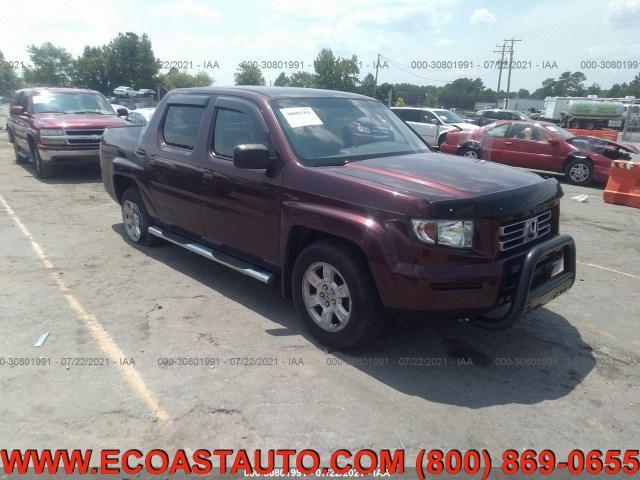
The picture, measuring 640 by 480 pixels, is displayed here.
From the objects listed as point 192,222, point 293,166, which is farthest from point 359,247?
point 192,222

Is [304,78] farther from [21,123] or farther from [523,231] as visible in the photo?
[523,231]

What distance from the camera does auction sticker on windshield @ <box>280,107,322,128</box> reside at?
437 cm

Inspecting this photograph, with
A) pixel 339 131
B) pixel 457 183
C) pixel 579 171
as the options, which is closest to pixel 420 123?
pixel 579 171

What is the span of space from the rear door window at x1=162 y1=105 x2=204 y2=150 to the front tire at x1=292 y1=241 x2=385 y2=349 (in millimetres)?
1951

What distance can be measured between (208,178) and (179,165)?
563mm

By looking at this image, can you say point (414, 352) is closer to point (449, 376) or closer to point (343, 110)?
point (449, 376)

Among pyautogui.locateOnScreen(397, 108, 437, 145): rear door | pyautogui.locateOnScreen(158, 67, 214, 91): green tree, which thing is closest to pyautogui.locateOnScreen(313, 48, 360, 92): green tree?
pyautogui.locateOnScreen(158, 67, 214, 91): green tree

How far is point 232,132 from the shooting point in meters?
4.76

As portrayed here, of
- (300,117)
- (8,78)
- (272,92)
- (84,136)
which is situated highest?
(8,78)

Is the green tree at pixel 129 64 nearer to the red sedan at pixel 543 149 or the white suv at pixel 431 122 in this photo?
the white suv at pixel 431 122

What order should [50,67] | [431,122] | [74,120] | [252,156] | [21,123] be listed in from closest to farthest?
[252,156] → [74,120] → [21,123] → [431,122] → [50,67]

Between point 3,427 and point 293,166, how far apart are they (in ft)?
8.27

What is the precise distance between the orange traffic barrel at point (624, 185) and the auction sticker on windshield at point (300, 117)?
8.10 meters

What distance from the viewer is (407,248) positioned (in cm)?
337
